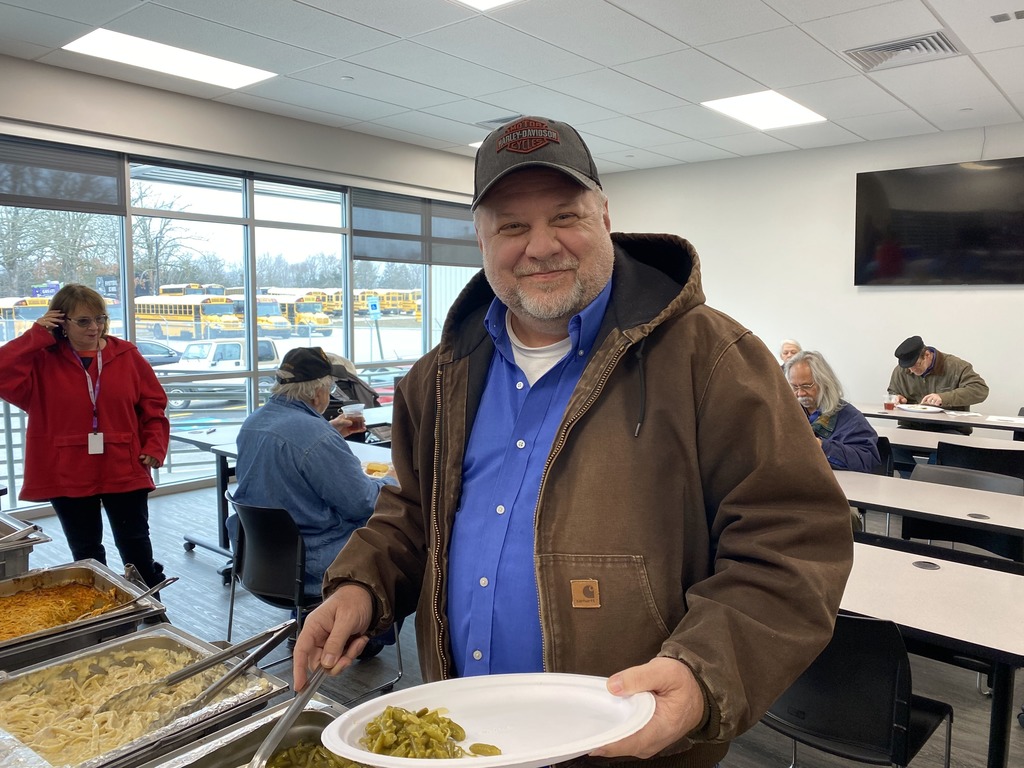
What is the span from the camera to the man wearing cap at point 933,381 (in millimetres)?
5711

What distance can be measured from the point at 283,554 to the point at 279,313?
4.48m

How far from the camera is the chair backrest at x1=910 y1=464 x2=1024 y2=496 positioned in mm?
3295

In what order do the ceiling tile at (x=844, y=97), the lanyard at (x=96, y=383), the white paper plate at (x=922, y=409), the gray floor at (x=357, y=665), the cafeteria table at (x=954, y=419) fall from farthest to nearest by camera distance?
1. the white paper plate at (x=922, y=409)
2. the ceiling tile at (x=844, y=97)
3. the cafeteria table at (x=954, y=419)
4. the lanyard at (x=96, y=383)
5. the gray floor at (x=357, y=665)

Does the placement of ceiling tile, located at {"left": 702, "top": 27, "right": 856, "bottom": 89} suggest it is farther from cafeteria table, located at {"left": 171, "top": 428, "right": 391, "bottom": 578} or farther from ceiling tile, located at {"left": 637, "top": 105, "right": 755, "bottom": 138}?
cafeteria table, located at {"left": 171, "top": 428, "right": 391, "bottom": 578}

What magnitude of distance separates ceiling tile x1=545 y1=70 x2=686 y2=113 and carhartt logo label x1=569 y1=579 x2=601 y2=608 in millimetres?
4667

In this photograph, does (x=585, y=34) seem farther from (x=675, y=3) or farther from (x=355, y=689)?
(x=355, y=689)

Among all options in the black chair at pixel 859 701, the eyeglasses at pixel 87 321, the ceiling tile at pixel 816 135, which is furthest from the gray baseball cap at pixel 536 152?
the ceiling tile at pixel 816 135

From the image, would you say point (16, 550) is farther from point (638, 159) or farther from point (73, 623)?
point (638, 159)

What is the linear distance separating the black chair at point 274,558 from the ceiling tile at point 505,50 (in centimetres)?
296

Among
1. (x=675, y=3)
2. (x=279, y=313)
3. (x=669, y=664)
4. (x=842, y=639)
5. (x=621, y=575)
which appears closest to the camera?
(x=669, y=664)

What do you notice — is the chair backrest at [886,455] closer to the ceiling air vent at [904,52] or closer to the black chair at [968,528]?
the black chair at [968,528]

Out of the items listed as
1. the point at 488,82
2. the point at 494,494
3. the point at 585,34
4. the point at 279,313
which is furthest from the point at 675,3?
the point at 279,313

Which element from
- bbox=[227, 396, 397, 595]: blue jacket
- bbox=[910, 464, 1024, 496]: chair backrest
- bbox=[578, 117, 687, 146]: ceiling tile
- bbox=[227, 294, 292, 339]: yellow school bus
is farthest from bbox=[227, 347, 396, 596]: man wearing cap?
bbox=[578, 117, 687, 146]: ceiling tile

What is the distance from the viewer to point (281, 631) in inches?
50.9
